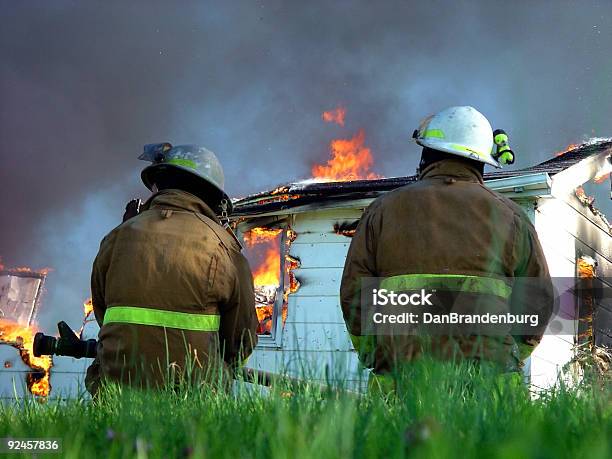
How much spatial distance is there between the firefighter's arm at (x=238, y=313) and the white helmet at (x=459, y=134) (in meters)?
1.39

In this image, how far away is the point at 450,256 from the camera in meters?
3.82

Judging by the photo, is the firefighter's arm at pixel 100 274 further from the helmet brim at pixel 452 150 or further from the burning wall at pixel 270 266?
the burning wall at pixel 270 266

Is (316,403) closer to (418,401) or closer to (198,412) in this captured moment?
(418,401)

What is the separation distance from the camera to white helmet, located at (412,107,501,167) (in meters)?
4.41

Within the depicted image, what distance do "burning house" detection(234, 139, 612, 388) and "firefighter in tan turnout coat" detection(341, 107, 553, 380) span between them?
547 centimetres

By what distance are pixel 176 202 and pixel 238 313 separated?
2.65 feet

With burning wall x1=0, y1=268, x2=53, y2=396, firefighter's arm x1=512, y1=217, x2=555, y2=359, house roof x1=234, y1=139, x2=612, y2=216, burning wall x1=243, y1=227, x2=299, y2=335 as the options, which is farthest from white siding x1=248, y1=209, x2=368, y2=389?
burning wall x1=0, y1=268, x2=53, y2=396

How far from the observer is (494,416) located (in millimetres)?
1840

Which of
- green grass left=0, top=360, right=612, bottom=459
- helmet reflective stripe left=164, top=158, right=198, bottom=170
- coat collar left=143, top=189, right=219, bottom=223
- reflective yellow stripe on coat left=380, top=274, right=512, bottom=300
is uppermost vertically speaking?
helmet reflective stripe left=164, top=158, right=198, bottom=170

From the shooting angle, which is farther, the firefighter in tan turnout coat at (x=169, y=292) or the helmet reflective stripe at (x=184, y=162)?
the helmet reflective stripe at (x=184, y=162)

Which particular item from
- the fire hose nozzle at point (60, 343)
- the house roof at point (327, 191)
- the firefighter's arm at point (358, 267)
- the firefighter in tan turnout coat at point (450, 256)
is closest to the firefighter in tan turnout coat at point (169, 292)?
the fire hose nozzle at point (60, 343)

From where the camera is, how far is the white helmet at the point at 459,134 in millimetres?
4409

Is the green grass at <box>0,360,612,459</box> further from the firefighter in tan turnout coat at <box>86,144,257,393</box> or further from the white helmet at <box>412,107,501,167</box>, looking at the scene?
the white helmet at <box>412,107,501,167</box>

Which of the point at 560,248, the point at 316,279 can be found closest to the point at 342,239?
the point at 316,279
